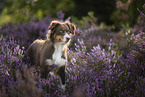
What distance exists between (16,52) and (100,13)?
27.8 ft

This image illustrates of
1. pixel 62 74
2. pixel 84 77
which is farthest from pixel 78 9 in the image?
pixel 62 74

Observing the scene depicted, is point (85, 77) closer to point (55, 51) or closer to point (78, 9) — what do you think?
point (55, 51)

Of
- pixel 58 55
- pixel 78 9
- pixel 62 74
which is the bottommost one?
pixel 62 74

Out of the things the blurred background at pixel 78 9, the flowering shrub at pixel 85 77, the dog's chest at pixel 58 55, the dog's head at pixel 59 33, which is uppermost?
the blurred background at pixel 78 9

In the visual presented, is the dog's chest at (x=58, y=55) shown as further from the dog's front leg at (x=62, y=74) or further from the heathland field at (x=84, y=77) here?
the heathland field at (x=84, y=77)

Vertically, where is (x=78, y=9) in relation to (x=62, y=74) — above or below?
above

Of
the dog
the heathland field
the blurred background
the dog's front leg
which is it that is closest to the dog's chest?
the dog

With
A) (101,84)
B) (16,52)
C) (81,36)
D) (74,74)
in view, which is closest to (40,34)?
(81,36)

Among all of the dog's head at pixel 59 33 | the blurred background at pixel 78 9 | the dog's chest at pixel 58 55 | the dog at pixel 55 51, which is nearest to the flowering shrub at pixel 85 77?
the dog at pixel 55 51

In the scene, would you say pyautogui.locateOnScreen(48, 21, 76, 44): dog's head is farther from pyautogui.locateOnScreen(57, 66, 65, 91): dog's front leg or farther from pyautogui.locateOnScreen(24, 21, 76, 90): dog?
pyautogui.locateOnScreen(57, 66, 65, 91): dog's front leg

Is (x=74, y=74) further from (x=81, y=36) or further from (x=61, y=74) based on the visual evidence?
(x=81, y=36)

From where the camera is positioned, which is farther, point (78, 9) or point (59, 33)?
point (78, 9)

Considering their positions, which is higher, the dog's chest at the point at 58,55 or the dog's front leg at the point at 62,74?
the dog's chest at the point at 58,55

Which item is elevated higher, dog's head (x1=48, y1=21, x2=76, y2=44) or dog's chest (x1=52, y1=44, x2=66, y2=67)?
dog's head (x1=48, y1=21, x2=76, y2=44)
